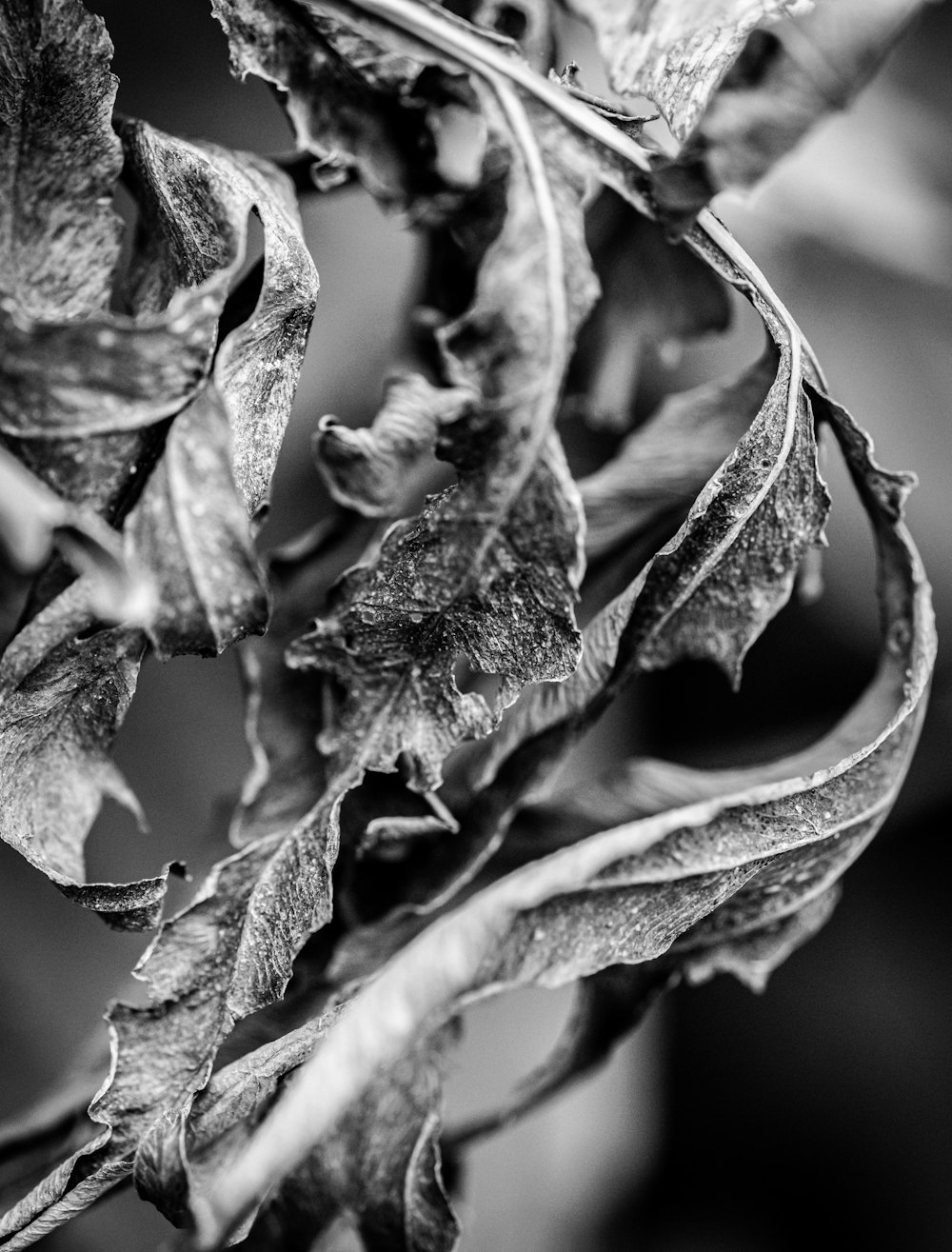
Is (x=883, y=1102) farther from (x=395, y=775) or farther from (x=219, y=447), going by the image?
(x=219, y=447)

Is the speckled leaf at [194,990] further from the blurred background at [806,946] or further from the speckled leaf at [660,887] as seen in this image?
the blurred background at [806,946]

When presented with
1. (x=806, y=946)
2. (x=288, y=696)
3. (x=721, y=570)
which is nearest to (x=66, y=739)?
(x=288, y=696)

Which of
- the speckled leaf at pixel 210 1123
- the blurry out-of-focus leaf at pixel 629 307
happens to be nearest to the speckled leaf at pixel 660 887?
the speckled leaf at pixel 210 1123

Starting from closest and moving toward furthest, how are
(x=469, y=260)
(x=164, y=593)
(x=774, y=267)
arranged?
1. (x=164, y=593)
2. (x=469, y=260)
3. (x=774, y=267)

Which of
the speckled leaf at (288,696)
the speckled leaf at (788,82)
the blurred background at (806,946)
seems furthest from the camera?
the blurred background at (806,946)

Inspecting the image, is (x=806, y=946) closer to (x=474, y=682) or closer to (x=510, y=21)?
(x=474, y=682)

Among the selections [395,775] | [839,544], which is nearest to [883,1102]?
[839,544]
